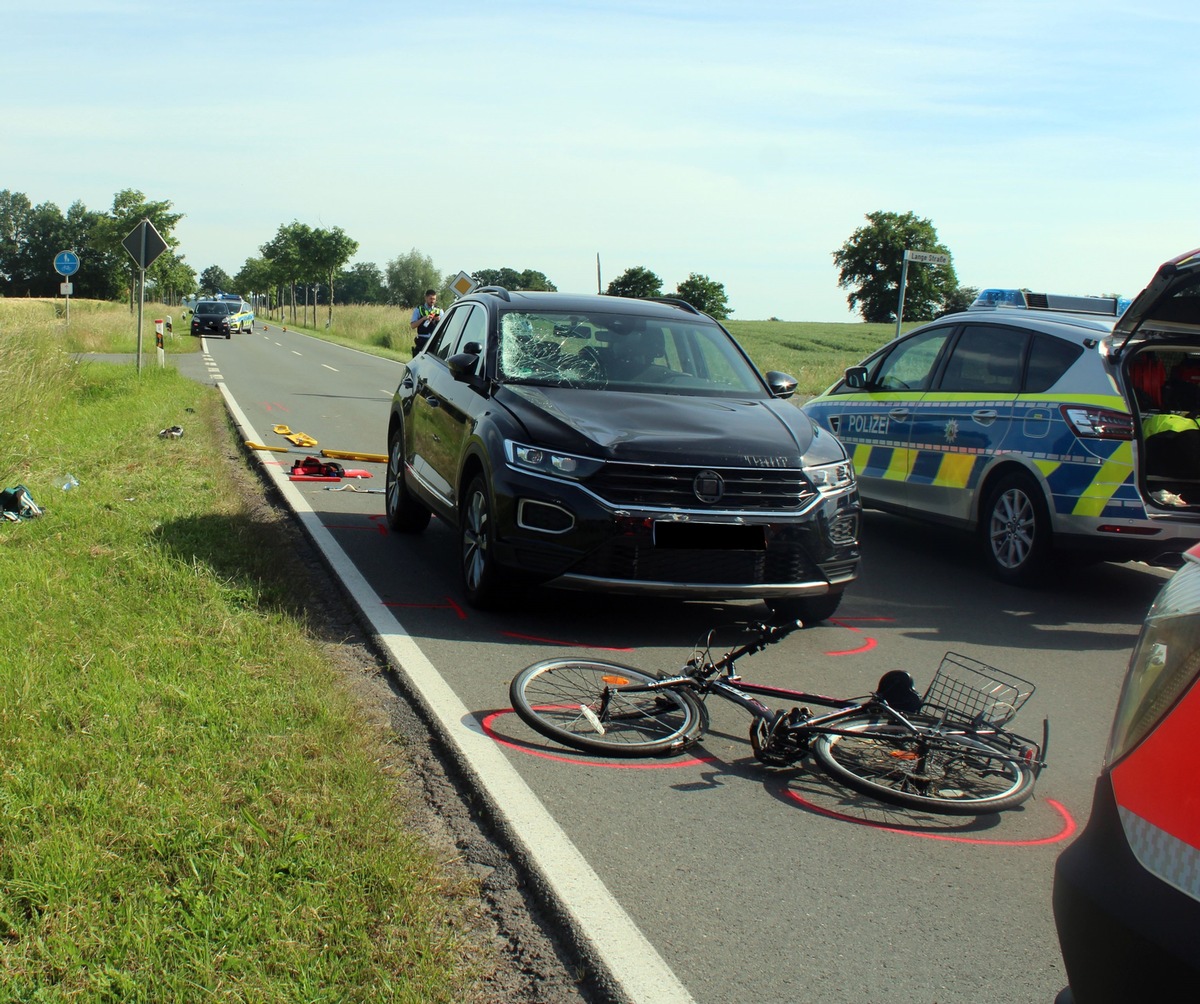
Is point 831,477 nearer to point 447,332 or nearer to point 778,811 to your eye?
point 778,811

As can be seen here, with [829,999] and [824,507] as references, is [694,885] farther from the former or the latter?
[824,507]

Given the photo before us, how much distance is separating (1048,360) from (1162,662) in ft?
22.2

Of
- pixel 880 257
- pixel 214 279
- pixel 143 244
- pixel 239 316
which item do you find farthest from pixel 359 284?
pixel 143 244

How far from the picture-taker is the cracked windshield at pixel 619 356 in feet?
24.2

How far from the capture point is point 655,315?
26.6 feet

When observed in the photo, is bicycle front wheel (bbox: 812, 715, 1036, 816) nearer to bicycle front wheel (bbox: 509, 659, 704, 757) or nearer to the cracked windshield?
bicycle front wheel (bbox: 509, 659, 704, 757)

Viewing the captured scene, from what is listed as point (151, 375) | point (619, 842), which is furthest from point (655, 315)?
point (151, 375)

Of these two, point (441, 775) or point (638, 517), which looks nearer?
point (441, 775)

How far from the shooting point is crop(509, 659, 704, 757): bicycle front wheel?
15.3 ft

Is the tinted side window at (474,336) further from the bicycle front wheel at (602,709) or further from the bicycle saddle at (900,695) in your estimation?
the bicycle saddle at (900,695)

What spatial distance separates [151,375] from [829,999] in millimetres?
21311

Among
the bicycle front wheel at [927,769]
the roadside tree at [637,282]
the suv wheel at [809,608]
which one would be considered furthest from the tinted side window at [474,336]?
the roadside tree at [637,282]

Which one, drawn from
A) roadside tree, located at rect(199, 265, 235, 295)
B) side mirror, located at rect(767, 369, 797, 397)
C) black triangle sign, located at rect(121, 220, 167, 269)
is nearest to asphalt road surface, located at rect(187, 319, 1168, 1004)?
side mirror, located at rect(767, 369, 797, 397)

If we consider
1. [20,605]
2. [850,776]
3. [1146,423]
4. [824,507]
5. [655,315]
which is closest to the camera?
[850,776]
